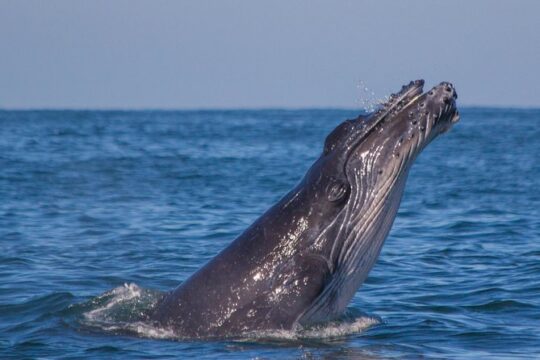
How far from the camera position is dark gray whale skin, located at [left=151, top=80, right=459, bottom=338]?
12.2 meters

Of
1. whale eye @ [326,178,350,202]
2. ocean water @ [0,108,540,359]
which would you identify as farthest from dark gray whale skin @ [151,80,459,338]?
ocean water @ [0,108,540,359]

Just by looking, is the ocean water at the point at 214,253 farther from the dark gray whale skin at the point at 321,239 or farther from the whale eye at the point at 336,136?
the whale eye at the point at 336,136

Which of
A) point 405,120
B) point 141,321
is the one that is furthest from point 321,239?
point 141,321

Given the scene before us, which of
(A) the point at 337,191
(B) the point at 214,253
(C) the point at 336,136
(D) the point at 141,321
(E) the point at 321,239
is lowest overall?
(B) the point at 214,253

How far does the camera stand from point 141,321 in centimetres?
1285

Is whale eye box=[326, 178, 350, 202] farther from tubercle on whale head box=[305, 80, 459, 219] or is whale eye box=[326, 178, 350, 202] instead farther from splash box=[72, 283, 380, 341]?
splash box=[72, 283, 380, 341]

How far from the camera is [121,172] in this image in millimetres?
35469

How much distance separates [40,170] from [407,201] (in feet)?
40.3

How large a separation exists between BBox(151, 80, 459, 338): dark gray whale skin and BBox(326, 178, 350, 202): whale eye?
0.03ft

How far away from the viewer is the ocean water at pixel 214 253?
12422 mm

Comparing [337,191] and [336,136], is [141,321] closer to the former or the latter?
[337,191]

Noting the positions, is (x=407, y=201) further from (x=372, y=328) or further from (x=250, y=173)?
(x=372, y=328)

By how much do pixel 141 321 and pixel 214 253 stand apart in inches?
238

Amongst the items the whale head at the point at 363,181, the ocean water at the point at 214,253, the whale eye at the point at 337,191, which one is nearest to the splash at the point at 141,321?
the ocean water at the point at 214,253
